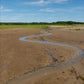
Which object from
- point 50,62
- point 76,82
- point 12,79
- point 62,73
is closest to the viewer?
point 76,82

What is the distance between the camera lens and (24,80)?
650 cm

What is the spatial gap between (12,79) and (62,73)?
115 inches

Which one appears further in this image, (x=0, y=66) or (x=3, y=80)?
(x=0, y=66)

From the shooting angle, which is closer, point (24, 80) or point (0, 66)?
point (24, 80)

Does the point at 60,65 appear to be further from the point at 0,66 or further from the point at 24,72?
the point at 0,66

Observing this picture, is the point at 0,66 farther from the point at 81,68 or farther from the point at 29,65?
the point at 81,68

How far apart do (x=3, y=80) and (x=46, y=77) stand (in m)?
2.31

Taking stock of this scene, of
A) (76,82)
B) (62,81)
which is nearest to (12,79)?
(62,81)

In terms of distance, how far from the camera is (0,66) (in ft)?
27.0

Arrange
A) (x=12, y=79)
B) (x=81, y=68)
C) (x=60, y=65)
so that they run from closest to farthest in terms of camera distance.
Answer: (x=12, y=79) < (x=81, y=68) < (x=60, y=65)

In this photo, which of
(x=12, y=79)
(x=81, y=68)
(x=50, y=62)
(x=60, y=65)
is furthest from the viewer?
(x=50, y=62)

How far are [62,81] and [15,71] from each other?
2.98m

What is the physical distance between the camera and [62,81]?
6.28 meters

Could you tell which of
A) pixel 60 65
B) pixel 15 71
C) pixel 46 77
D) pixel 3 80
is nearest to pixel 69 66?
pixel 60 65
